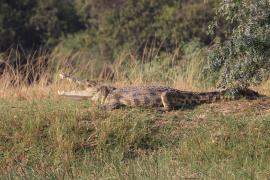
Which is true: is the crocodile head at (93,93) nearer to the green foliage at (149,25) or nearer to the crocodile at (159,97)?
the crocodile at (159,97)

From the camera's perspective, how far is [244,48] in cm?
801

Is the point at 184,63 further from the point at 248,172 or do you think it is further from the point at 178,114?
the point at 248,172

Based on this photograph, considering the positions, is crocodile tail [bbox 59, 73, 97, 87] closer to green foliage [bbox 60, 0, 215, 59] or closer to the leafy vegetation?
the leafy vegetation

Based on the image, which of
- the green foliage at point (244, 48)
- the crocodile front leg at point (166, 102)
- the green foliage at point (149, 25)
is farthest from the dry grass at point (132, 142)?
the green foliage at point (149, 25)

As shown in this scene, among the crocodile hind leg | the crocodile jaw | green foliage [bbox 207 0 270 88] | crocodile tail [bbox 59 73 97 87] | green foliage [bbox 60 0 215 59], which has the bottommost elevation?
green foliage [bbox 60 0 215 59]

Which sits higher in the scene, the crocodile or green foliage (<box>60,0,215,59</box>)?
the crocodile

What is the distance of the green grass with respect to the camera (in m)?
6.77

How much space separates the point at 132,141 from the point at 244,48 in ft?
6.15

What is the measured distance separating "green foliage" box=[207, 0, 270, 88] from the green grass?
0.55 metres

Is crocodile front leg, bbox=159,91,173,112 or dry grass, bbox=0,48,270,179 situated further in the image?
crocodile front leg, bbox=159,91,173,112

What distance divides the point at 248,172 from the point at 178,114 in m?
2.48

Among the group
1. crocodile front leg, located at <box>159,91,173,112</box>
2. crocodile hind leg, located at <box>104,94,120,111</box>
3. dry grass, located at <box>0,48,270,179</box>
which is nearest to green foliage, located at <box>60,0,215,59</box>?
crocodile hind leg, located at <box>104,94,120,111</box>

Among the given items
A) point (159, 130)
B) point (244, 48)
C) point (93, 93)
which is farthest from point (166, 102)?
point (244, 48)

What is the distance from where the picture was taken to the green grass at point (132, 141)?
6770 mm
